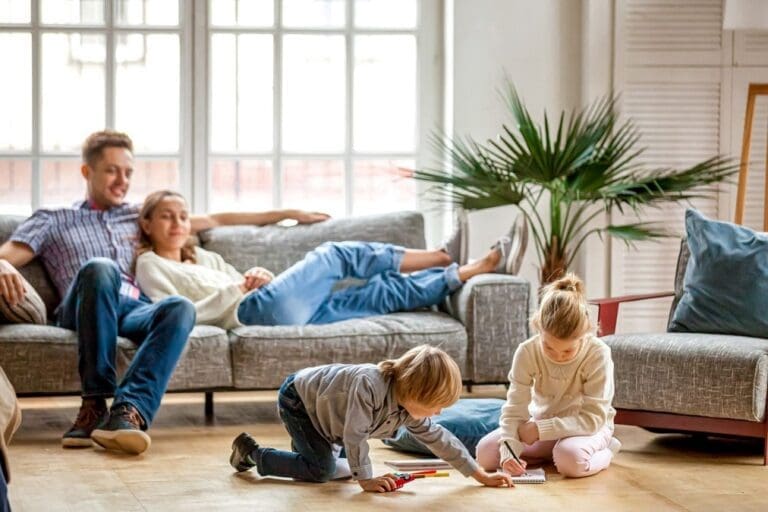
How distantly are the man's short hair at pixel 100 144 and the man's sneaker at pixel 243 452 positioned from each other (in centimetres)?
161

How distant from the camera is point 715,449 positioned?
430cm

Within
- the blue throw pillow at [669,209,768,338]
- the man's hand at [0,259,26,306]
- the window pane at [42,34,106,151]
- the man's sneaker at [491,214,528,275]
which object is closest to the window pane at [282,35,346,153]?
the window pane at [42,34,106,151]

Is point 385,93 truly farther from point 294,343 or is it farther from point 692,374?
point 692,374

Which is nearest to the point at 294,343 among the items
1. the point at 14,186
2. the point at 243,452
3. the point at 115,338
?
the point at 115,338

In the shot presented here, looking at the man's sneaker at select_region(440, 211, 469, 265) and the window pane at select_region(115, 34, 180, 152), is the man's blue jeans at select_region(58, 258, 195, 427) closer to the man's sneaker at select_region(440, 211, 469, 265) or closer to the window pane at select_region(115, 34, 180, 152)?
the man's sneaker at select_region(440, 211, 469, 265)

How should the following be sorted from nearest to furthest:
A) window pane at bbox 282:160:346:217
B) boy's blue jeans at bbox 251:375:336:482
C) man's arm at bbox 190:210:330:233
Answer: boy's blue jeans at bbox 251:375:336:482 < man's arm at bbox 190:210:330:233 < window pane at bbox 282:160:346:217

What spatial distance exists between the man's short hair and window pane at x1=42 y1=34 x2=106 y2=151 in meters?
0.85

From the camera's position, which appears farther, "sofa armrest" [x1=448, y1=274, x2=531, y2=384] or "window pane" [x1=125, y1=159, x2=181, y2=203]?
"window pane" [x1=125, y1=159, x2=181, y2=203]

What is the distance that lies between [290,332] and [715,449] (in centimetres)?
150

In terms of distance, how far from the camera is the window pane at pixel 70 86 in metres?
5.71

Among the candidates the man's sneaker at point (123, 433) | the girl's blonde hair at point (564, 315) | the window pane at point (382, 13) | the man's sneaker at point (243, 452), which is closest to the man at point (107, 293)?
the man's sneaker at point (123, 433)

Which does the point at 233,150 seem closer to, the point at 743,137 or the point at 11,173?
the point at 11,173

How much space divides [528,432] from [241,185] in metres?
2.52

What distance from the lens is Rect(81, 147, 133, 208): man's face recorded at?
16.1ft
